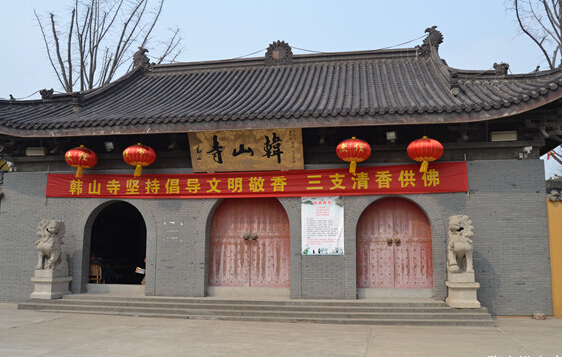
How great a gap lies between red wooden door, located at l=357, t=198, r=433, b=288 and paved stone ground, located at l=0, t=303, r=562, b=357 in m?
1.37

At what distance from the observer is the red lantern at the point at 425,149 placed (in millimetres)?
7710

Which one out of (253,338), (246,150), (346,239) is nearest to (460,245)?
(346,239)

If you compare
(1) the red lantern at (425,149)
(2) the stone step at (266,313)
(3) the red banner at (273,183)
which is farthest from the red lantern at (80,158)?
(1) the red lantern at (425,149)

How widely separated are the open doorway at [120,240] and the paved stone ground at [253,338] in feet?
12.4

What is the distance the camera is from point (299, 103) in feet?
29.1

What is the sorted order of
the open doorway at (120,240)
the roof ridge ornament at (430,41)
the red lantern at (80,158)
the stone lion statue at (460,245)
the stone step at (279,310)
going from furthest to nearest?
the open doorway at (120,240), the roof ridge ornament at (430,41), the red lantern at (80,158), the stone lion statue at (460,245), the stone step at (279,310)

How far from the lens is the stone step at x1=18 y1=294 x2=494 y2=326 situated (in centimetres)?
741

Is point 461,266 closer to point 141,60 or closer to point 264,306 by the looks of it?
point 264,306

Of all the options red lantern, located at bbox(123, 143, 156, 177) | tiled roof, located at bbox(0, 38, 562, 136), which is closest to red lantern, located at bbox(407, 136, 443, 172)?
tiled roof, located at bbox(0, 38, 562, 136)

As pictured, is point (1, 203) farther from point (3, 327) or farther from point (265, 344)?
point (265, 344)

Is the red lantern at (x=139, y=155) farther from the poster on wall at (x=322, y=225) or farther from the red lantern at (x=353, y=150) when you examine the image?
the red lantern at (x=353, y=150)

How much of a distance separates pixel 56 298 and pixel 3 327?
166cm

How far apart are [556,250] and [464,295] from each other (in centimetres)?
185

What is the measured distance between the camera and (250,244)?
29.8ft
